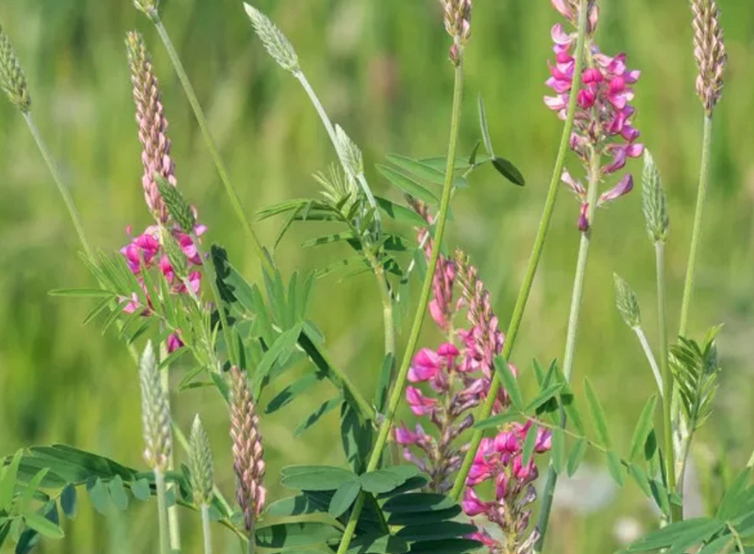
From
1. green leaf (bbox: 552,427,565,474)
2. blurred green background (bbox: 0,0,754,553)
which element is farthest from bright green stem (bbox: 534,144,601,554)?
blurred green background (bbox: 0,0,754,553)

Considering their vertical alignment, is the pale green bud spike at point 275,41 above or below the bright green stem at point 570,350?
above

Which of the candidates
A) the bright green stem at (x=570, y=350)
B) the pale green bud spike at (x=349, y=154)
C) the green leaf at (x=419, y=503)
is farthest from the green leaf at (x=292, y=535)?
the pale green bud spike at (x=349, y=154)

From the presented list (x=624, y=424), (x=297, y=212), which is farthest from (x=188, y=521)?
(x=297, y=212)

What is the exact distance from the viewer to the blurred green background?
276cm

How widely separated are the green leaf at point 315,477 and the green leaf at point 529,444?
0.11 meters

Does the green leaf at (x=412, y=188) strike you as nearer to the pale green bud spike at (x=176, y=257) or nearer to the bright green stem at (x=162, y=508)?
the pale green bud spike at (x=176, y=257)

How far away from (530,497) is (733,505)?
0.16m

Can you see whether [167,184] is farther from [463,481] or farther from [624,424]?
[624,424]

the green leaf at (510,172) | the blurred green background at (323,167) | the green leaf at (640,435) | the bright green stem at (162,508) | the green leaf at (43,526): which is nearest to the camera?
the bright green stem at (162,508)

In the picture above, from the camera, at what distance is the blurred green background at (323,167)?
276 cm

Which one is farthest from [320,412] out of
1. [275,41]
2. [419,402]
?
[275,41]

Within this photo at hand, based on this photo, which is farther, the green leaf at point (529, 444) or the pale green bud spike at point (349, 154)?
the pale green bud spike at point (349, 154)

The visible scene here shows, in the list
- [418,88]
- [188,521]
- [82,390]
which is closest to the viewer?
[188,521]

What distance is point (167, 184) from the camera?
3.41 ft
